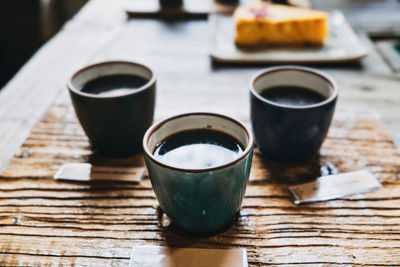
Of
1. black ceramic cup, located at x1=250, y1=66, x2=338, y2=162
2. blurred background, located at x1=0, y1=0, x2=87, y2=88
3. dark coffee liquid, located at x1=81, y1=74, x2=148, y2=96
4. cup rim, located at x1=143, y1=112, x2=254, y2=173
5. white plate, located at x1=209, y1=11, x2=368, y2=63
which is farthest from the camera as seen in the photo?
blurred background, located at x1=0, y1=0, x2=87, y2=88

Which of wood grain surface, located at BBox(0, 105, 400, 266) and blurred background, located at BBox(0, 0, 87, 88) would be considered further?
blurred background, located at BBox(0, 0, 87, 88)

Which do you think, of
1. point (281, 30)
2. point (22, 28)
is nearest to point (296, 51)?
point (281, 30)

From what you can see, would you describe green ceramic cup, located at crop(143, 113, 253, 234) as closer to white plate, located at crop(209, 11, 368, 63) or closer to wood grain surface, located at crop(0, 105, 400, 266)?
wood grain surface, located at crop(0, 105, 400, 266)

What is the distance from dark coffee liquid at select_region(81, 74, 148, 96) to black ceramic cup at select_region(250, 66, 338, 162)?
267 mm

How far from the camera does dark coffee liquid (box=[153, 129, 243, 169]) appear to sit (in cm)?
65

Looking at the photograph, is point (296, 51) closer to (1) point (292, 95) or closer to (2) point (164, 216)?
(1) point (292, 95)

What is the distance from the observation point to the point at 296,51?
1323mm

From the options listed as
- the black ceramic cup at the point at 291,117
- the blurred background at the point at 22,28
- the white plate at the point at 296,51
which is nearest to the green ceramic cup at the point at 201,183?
the black ceramic cup at the point at 291,117

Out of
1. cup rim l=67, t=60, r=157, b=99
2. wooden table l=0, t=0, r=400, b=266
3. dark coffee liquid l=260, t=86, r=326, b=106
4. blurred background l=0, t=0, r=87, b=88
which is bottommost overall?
blurred background l=0, t=0, r=87, b=88

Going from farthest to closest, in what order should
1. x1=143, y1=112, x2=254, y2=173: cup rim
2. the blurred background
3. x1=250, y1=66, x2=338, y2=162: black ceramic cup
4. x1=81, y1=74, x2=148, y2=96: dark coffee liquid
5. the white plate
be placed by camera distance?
the blurred background → the white plate → x1=81, y1=74, x2=148, y2=96: dark coffee liquid → x1=250, y1=66, x2=338, y2=162: black ceramic cup → x1=143, y1=112, x2=254, y2=173: cup rim

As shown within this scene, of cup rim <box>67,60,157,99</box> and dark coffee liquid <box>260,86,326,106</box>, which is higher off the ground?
cup rim <box>67,60,157,99</box>

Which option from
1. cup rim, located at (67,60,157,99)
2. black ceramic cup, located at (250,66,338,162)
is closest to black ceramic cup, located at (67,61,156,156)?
cup rim, located at (67,60,157,99)

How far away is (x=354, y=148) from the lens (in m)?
0.90

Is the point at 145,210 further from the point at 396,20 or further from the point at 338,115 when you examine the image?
the point at 396,20
